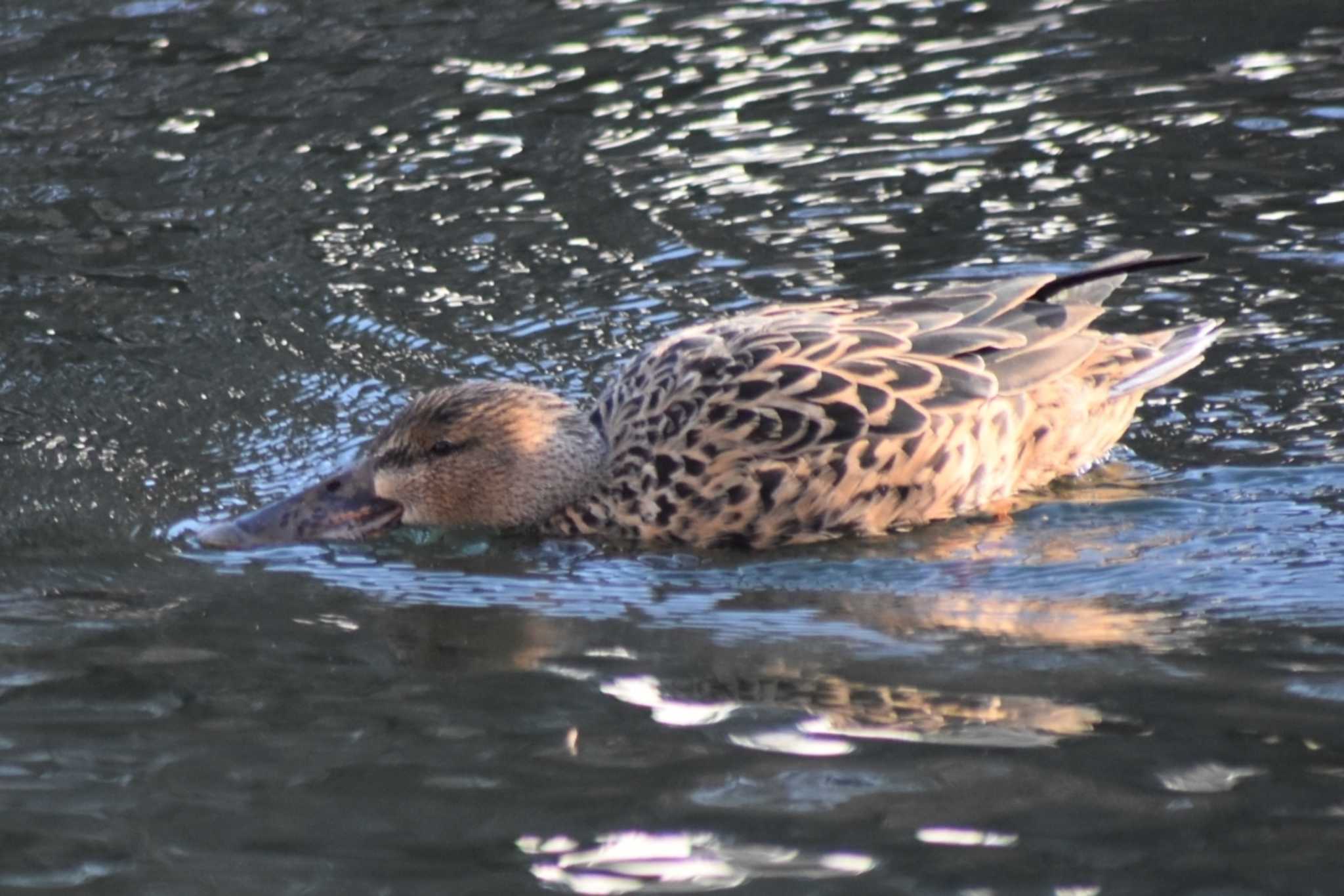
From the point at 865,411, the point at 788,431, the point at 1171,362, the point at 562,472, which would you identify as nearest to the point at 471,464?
the point at 562,472

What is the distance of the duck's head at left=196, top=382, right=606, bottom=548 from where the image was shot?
747 cm

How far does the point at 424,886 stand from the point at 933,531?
10.9 feet

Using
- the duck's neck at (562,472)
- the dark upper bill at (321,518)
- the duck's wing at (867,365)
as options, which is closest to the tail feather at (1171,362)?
the duck's wing at (867,365)

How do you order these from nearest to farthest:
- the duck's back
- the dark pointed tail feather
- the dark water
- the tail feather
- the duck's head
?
the dark water, the duck's back, the dark pointed tail feather, the duck's head, the tail feather

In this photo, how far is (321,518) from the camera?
7281 mm

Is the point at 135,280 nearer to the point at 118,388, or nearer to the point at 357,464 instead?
the point at 118,388

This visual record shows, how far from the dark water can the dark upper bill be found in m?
0.11

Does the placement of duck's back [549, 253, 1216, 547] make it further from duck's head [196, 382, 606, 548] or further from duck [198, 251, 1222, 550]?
duck's head [196, 382, 606, 548]

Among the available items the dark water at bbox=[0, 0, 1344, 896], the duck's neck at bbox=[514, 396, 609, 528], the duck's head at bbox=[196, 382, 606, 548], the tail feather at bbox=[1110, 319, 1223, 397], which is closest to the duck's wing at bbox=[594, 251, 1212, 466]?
the tail feather at bbox=[1110, 319, 1223, 397]

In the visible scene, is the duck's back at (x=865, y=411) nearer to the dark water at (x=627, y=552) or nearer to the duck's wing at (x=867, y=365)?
the duck's wing at (x=867, y=365)

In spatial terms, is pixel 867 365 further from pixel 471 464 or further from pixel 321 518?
pixel 321 518

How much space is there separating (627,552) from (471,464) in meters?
0.80

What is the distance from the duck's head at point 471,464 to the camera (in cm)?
747

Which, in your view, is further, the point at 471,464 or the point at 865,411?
the point at 471,464
